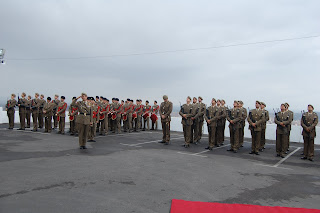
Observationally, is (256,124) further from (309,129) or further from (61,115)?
(61,115)

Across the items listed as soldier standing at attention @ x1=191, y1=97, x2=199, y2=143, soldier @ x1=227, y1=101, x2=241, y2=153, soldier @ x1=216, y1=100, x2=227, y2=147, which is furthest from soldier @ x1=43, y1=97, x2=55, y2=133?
soldier @ x1=227, y1=101, x2=241, y2=153

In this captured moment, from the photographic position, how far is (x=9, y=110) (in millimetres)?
15281

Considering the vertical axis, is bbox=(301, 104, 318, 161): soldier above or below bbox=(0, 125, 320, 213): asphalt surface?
above

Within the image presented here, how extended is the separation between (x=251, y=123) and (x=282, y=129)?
1.18 meters

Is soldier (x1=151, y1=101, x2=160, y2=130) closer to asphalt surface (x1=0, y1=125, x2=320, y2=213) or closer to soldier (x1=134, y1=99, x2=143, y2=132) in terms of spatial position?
soldier (x1=134, y1=99, x2=143, y2=132)

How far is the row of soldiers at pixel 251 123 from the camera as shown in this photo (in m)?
9.41

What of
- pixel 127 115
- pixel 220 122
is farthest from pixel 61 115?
pixel 220 122

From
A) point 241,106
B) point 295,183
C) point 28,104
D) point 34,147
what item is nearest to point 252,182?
point 295,183

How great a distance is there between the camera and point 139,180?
5703 mm

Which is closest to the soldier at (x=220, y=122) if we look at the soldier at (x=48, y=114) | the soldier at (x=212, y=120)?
the soldier at (x=212, y=120)

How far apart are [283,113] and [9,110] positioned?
1526 cm

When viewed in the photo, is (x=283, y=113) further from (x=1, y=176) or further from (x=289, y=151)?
(x=1, y=176)

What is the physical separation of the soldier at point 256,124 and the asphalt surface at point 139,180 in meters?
0.77

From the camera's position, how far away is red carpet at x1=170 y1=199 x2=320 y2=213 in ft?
13.5
